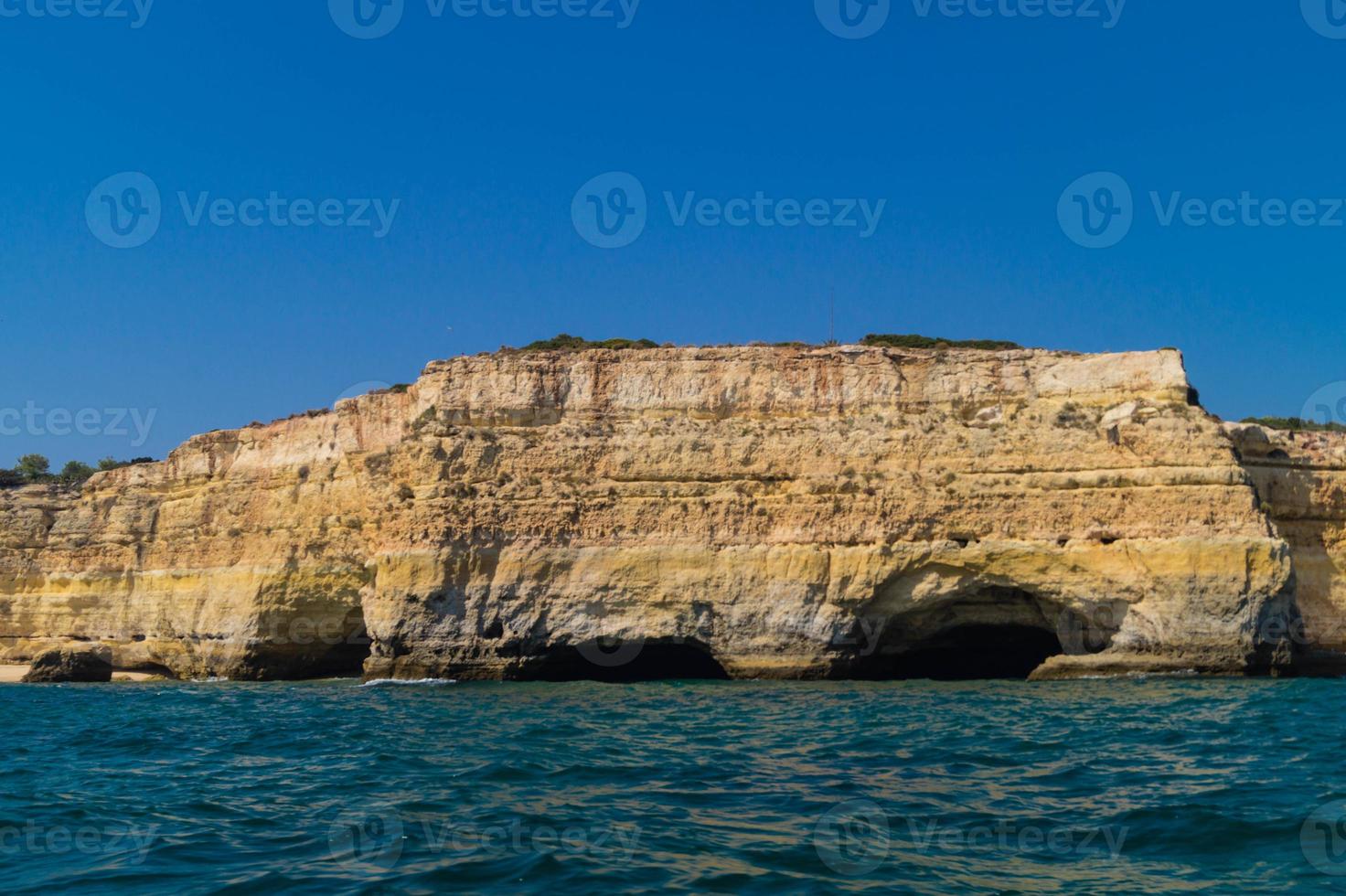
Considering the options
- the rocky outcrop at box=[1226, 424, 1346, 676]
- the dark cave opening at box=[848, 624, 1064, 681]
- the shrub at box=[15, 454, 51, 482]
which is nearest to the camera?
the dark cave opening at box=[848, 624, 1064, 681]

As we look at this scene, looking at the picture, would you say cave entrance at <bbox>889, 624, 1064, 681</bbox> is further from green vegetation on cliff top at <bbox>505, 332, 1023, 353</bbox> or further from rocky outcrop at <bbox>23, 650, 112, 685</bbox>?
rocky outcrop at <bbox>23, 650, 112, 685</bbox>

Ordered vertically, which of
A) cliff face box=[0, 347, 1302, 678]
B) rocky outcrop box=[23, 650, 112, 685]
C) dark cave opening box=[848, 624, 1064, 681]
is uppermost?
cliff face box=[0, 347, 1302, 678]

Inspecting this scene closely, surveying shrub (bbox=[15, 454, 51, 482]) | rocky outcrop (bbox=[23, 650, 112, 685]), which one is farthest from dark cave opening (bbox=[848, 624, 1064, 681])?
shrub (bbox=[15, 454, 51, 482])

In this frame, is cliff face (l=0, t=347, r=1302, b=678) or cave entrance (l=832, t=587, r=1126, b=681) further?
cave entrance (l=832, t=587, r=1126, b=681)

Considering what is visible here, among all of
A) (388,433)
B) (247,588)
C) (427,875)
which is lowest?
(427,875)

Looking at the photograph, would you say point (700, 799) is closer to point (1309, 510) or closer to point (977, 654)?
point (977, 654)

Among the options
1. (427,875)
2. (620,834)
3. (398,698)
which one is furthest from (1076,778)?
(398,698)

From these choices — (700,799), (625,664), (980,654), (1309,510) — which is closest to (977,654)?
(980,654)

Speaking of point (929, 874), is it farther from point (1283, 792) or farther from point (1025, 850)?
point (1283, 792)
